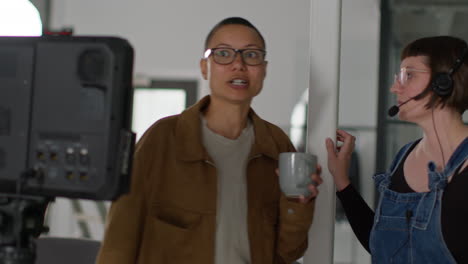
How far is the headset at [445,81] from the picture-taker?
119 cm

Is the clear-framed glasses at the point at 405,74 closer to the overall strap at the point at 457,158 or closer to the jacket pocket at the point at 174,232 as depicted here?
the overall strap at the point at 457,158

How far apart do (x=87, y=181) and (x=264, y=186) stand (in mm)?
516

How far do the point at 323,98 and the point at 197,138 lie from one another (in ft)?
1.05

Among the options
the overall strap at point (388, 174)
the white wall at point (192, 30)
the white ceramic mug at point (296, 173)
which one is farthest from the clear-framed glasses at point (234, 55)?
the white wall at point (192, 30)

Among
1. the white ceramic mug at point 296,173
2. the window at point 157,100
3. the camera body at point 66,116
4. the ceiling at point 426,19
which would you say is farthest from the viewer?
the window at point 157,100

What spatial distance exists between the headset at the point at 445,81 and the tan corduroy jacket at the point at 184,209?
1.28 ft

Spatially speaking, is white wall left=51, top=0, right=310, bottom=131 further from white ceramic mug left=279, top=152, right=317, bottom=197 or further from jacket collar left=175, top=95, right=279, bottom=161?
white ceramic mug left=279, top=152, right=317, bottom=197

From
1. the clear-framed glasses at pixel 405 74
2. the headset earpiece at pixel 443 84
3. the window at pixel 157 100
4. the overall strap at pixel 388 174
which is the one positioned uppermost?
the window at pixel 157 100

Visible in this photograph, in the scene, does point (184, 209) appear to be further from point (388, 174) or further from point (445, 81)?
point (445, 81)

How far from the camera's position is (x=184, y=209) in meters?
1.12

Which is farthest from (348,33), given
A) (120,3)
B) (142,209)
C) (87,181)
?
(87,181)

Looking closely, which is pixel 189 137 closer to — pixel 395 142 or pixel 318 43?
pixel 318 43

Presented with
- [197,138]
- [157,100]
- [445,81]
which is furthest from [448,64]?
[157,100]

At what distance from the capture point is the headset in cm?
119
